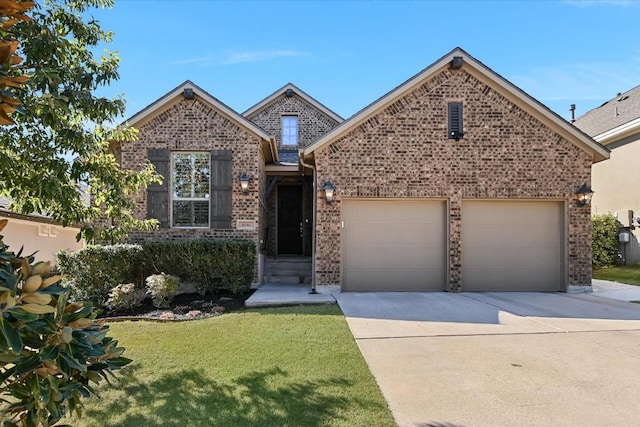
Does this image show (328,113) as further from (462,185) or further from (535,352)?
(535,352)

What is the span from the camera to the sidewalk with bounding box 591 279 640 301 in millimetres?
9672

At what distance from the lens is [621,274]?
13.9 m

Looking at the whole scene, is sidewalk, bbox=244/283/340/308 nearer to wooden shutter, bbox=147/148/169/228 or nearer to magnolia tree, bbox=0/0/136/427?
wooden shutter, bbox=147/148/169/228

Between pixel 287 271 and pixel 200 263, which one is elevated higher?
pixel 200 263

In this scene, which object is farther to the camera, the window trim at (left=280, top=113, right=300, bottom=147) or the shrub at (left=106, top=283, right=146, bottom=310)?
the window trim at (left=280, top=113, right=300, bottom=147)

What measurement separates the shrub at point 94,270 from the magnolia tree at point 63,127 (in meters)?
4.51

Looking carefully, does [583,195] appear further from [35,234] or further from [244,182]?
[35,234]

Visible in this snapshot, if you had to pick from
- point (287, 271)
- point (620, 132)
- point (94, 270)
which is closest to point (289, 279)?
point (287, 271)

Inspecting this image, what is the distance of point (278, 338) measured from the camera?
19.1 feet

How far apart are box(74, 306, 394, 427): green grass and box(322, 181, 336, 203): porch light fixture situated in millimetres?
4134

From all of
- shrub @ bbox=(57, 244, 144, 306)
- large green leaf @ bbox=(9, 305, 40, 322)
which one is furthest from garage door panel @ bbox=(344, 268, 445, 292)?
large green leaf @ bbox=(9, 305, 40, 322)

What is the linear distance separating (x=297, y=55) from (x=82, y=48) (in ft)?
34.0

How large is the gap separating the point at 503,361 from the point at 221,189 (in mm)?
7914

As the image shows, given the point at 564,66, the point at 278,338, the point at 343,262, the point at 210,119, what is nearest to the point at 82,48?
the point at 278,338
